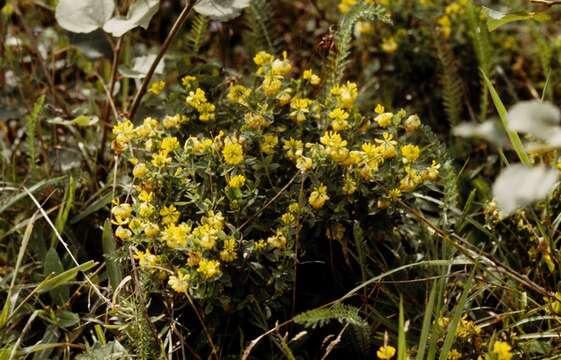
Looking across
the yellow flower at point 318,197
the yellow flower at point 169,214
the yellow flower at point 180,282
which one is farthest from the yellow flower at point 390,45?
the yellow flower at point 180,282

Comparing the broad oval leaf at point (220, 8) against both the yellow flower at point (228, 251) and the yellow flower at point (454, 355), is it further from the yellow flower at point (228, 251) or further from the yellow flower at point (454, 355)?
the yellow flower at point (454, 355)

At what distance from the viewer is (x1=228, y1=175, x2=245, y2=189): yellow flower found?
1.34 metres

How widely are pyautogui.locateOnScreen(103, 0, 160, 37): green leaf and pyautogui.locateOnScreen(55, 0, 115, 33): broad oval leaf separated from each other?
2.4 inches

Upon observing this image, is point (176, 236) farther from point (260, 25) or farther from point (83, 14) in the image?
point (260, 25)

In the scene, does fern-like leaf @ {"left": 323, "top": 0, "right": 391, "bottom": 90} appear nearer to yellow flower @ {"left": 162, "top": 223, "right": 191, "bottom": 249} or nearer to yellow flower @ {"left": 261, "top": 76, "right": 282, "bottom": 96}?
yellow flower @ {"left": 261, "top": 76, "right": 282, "bottom": 96}

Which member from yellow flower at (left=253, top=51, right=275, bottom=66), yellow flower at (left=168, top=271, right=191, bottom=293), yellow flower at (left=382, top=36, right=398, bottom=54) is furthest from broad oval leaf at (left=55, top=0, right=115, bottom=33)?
yellow flower at (left=382, top=36, right=398, bottom=54)

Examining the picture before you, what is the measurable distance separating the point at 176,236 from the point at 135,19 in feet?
2.00

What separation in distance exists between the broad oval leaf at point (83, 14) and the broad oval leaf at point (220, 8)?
0.86ft

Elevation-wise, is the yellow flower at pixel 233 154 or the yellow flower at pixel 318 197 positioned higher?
the yellow flower at pixel 233 154

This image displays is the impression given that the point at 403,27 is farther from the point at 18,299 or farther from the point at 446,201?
the point at 18,299

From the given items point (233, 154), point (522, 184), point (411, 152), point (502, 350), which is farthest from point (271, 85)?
point (522, 184)

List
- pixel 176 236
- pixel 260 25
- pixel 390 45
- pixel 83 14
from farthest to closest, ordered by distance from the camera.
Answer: pixel 390 45
pixel 260 25
pixel 83 14
pixel 176 236

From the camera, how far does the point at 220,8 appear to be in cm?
163

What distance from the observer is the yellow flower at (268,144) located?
1.44 metres
